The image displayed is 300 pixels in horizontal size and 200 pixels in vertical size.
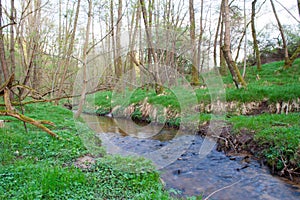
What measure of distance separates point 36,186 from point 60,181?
29 centimetres

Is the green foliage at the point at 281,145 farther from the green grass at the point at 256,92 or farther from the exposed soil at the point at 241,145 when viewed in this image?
the green grass at the point at 256,92

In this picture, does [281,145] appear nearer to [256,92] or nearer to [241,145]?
[241,145]

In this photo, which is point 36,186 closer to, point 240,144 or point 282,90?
point 240,144

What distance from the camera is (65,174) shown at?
309cm

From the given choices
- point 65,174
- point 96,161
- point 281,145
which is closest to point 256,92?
point 281,145

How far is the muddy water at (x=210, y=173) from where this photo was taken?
354 cm

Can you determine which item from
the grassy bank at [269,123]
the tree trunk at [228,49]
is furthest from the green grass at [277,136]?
the tree trunk at [228,49]

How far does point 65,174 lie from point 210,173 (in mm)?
2609

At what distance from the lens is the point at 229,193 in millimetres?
3537

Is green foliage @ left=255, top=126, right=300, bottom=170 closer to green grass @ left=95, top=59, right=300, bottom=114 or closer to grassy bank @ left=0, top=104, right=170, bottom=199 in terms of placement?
grassy bank @ left=0, top=104, right=170, bottom=199

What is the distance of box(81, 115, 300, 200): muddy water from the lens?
354cm

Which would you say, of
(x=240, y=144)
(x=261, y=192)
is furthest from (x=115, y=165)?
(x=240, y=144)

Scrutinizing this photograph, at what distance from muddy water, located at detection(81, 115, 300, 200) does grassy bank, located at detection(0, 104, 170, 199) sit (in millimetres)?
686

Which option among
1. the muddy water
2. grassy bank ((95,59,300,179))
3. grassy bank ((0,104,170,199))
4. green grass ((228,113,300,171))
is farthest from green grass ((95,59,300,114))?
grassy bank ((0,104,170,199))
